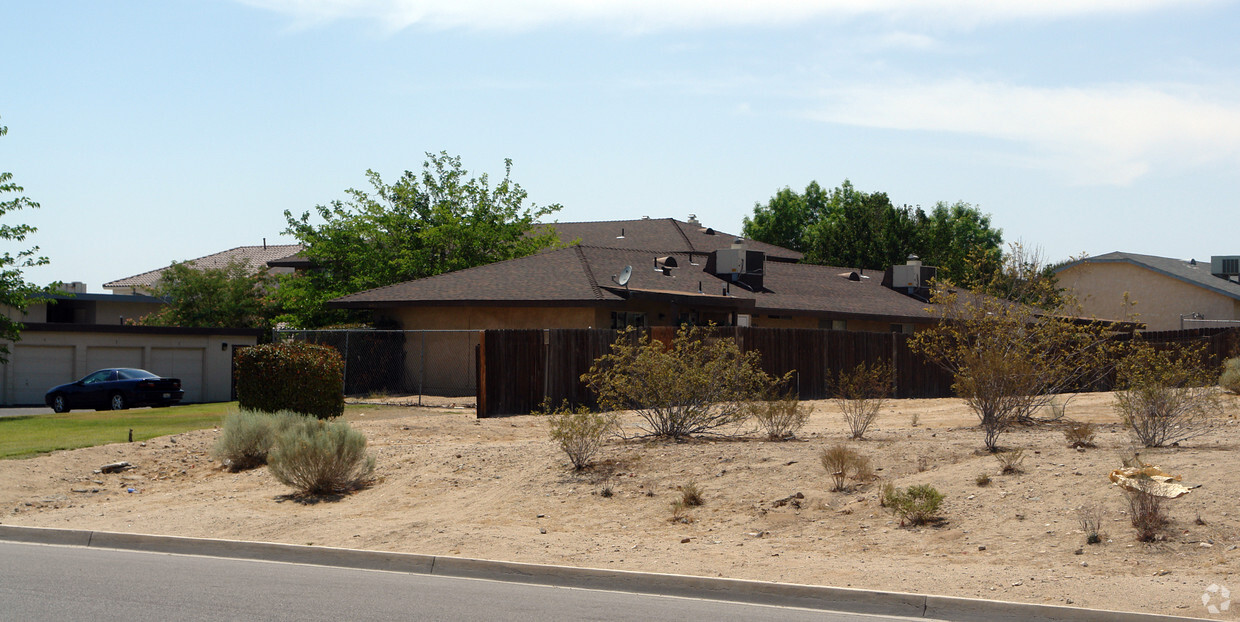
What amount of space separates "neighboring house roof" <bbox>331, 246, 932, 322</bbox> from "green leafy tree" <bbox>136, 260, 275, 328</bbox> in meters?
13.8

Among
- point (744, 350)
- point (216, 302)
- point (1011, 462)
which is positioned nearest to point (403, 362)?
point (744, 350)

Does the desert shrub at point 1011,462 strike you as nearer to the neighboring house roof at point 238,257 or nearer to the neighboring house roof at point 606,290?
the neighboring house roof at point 606,290

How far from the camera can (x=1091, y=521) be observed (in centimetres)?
1000

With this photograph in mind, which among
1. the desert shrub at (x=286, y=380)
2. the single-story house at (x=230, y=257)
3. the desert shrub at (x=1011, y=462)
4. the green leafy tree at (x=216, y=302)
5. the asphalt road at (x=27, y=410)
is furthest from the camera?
the single-story house at (x=230, y=257)

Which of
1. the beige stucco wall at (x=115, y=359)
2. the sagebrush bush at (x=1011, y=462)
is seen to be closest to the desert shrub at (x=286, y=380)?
the sagebrush bush at (x=1011, y=462)

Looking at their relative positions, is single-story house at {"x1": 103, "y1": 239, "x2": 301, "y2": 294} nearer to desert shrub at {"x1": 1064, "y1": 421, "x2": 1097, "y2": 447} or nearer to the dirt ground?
the dirt ground

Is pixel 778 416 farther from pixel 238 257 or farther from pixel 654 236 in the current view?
pixel 238 257

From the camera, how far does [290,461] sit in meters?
13.9

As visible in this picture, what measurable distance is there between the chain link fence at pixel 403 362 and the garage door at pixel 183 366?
9939mm

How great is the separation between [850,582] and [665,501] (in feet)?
11.5

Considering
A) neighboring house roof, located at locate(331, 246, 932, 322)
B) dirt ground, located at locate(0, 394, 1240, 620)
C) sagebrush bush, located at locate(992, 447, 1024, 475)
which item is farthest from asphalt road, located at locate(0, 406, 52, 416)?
sagebrush bush, located at locate(992, 447, 1024, 475)

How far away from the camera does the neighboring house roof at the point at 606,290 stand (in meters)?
30.9

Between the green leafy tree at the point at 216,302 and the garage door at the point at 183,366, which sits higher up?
the green leafy tree at the point at 216,302

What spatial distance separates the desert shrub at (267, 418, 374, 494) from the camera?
13.9 meters
